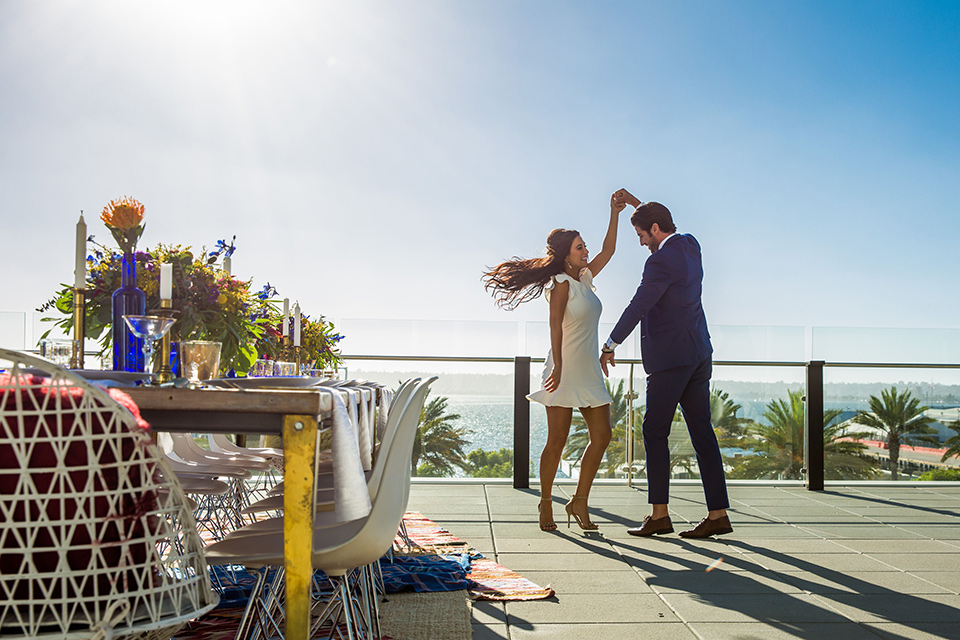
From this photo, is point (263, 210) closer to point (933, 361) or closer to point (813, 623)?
point (933, 361)

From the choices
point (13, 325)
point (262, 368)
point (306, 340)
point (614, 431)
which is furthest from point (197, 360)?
point (13, 325)

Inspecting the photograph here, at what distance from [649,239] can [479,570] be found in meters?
2.04

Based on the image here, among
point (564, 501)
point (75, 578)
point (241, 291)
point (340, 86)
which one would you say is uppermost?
point (340, 86)

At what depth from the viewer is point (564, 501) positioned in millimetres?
5551

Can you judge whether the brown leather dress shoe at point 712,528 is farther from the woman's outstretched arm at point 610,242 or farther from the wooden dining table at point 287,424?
the wooden dining table at point 287,424

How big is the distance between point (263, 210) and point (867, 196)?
869 centimetres

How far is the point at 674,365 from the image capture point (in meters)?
4.15

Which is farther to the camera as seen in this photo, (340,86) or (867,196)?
(867,196)

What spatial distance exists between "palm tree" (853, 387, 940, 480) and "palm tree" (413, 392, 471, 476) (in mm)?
3304

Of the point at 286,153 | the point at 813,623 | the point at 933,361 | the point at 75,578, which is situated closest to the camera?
the point at 75,578

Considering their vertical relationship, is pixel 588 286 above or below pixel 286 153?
below

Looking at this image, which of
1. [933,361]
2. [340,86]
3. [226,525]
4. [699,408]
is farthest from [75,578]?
[340,86]

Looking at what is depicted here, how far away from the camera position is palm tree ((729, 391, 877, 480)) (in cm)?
649

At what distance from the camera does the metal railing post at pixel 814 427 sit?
6.41m
